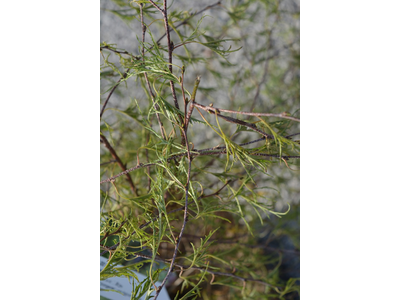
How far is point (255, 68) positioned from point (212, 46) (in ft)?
0.71

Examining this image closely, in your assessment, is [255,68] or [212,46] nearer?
[212,46]
